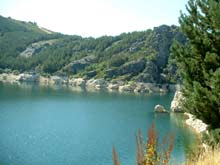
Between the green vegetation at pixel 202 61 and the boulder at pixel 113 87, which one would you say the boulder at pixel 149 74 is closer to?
the boulder at pixel 113 87

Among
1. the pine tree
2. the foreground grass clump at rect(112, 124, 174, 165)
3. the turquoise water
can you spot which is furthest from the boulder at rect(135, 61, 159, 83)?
the foreground grass clump at rect(112, 124, 174, 165)

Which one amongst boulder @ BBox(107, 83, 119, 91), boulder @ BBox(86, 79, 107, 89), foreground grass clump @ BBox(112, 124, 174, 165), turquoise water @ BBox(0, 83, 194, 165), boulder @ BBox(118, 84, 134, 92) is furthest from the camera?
boulder @ BBox(86, 79, 107, 89)

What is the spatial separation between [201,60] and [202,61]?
20 centimetres

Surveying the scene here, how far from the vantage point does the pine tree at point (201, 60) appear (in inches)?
686

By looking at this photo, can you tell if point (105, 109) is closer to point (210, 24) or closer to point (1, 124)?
point (1, 124)

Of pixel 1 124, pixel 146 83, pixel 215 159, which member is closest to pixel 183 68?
pixel 215 159

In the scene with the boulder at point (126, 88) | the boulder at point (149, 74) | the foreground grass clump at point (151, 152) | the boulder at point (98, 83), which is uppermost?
the boulder at point (149, 74)

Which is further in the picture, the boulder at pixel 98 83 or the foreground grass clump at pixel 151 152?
the boulder at pixel 98 83

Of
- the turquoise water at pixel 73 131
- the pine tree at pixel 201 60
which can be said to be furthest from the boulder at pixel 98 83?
the pine tree at pixel 201 60

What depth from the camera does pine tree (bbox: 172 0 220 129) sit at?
17.4 m

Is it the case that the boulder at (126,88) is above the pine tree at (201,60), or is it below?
below

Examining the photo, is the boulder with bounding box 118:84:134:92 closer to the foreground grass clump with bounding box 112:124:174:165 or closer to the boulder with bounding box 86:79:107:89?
the boulder with bounding box 86:79:107:89

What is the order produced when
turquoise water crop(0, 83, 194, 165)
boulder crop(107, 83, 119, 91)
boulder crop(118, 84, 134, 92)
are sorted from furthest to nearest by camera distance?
1. boulder crop(107, 83, 119, 91)
2. boulder crop(118, 84, 134, 92)
3. turquoise water crop(0, 83, 194, 165)

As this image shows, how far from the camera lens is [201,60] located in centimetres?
1980
